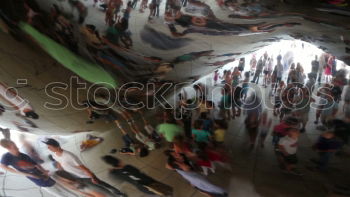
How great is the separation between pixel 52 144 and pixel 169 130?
3.19 ft

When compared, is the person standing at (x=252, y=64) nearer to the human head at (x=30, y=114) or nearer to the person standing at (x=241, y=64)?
the person standing at (x=241, y=64)

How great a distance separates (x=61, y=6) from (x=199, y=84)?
1455mm

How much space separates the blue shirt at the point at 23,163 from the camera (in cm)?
314

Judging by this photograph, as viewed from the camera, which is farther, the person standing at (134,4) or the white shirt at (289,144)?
the white shirt at (289,144)

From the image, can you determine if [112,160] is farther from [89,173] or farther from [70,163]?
[70,163]

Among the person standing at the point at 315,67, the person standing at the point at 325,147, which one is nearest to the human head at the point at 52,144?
the person standing at the point at 325,147

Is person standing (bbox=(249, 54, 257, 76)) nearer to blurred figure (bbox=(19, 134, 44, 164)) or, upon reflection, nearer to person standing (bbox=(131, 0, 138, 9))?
person standing (bbox=(131, 0, 138, 9))

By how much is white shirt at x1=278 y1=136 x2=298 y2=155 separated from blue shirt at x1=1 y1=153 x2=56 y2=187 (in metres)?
2.01

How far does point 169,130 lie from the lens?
3.07 metres

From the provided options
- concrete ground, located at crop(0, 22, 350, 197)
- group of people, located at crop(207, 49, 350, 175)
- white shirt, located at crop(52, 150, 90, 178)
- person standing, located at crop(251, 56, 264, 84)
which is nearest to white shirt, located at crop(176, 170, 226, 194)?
concrete ground, located at crop(0, 22, 350, 197)

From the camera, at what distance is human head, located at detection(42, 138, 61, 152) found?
2.98m

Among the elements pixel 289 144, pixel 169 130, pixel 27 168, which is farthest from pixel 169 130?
pixel 27 168

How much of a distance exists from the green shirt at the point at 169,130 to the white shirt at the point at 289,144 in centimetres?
89

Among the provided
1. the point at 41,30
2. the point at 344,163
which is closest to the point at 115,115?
the point at 41,30
